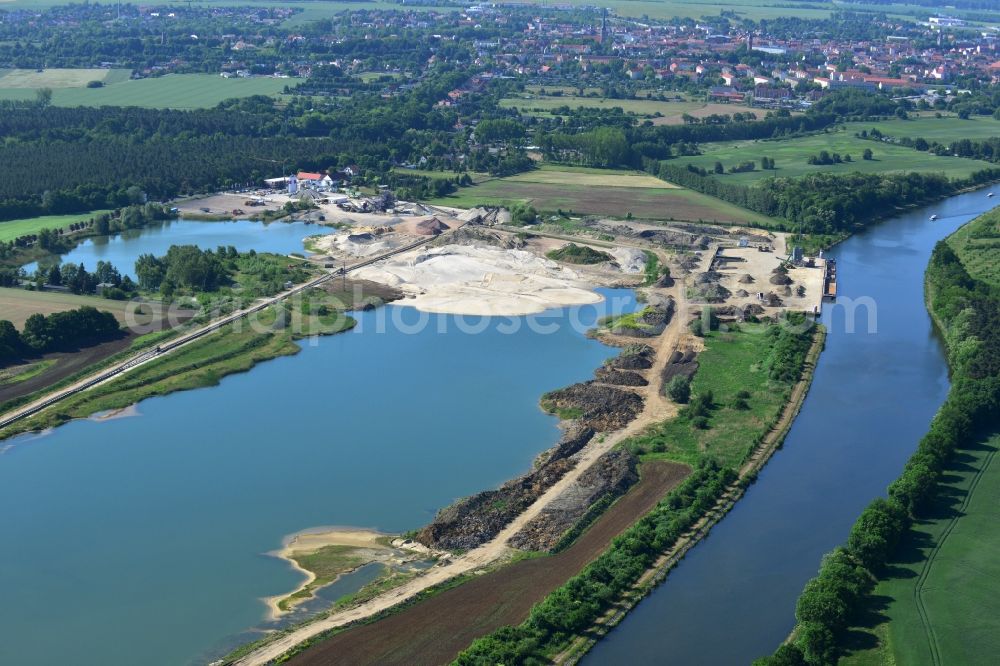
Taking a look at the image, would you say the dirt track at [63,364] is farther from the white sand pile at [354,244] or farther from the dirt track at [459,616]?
the dirt track at [459,616]

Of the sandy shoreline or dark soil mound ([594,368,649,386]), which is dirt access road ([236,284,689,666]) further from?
the sandy shoreline

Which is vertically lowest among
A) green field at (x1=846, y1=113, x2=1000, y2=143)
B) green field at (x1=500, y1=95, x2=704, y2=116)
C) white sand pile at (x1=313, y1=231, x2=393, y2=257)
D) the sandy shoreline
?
the sandy shoreline

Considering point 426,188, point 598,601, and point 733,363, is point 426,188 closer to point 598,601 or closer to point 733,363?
point 733,363

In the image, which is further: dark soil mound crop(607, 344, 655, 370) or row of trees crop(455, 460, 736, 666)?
dark soil mound crop(607, 344, 655, 370)

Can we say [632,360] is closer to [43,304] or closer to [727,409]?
[727,409]

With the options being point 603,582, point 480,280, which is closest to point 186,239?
point 480,280

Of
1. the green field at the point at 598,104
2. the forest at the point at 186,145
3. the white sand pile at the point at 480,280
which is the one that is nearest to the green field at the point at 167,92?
the forest at the point at 186,145

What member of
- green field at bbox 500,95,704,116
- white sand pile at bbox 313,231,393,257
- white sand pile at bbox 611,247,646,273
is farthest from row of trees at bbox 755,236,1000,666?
green field at bbox 500,95,704,116

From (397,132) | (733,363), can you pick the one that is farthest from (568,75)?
(733,363)
